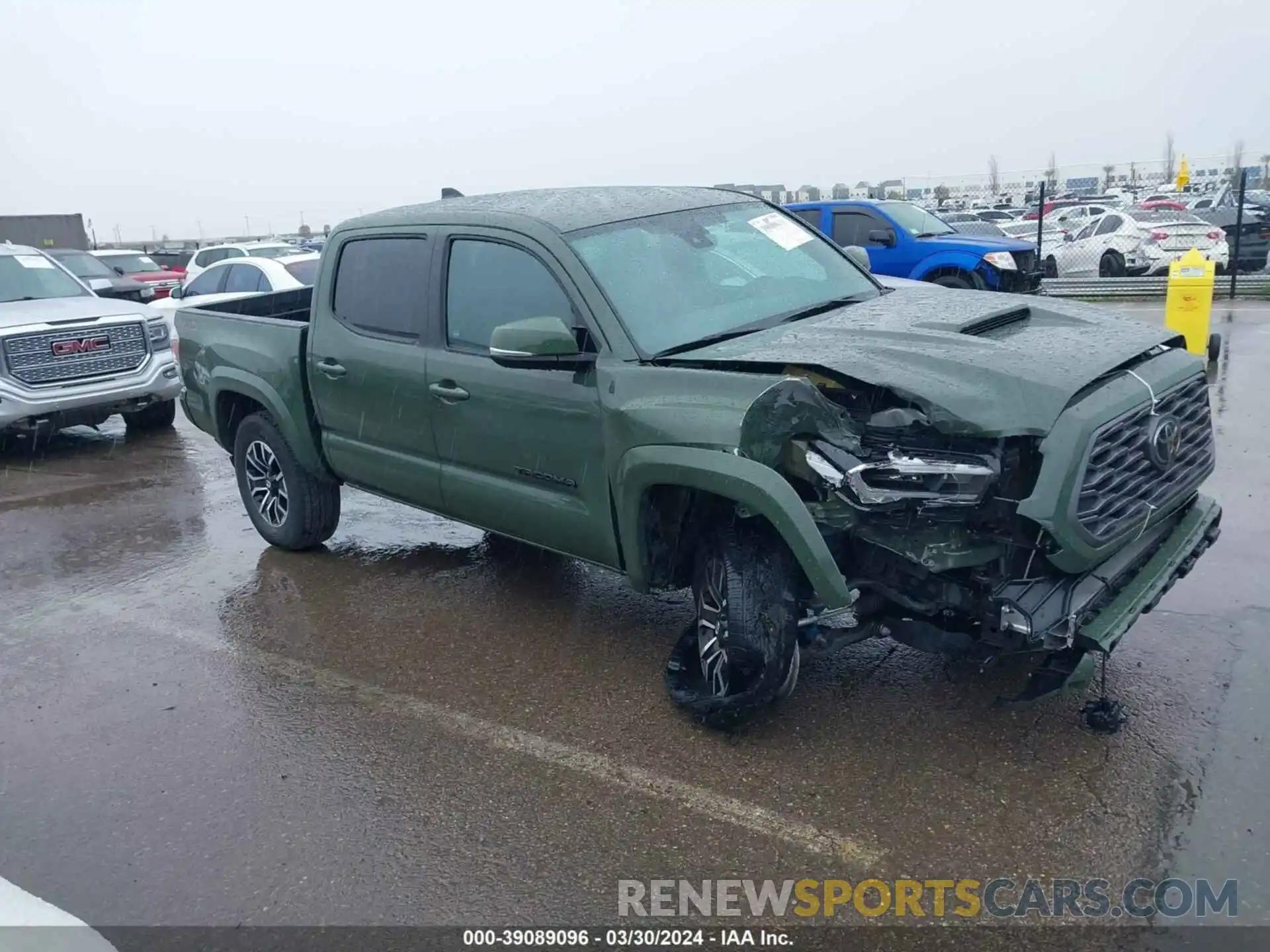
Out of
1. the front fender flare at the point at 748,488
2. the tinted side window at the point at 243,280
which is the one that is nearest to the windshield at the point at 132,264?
the tinted side window at the point at 243,280

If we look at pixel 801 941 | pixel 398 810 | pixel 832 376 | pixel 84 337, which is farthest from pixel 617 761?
pixel 84 337

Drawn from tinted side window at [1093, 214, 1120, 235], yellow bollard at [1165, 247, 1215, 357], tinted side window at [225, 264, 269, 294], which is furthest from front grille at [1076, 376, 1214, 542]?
tinted side window at [1093, 214, 1120, 235]

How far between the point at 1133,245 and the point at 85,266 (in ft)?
59.2

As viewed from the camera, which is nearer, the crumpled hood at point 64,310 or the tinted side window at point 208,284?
the crumpled hood at point 64,310

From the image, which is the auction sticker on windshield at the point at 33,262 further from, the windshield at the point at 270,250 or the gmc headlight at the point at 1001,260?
the gmc headlight at the point at 1001,260

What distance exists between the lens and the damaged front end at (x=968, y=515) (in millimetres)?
3387

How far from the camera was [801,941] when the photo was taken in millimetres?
3045

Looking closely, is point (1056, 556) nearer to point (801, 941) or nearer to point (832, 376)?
point (832, 376)

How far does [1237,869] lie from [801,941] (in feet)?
4.24

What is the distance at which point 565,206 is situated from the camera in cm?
489

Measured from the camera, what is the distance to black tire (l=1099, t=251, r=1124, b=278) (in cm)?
2066

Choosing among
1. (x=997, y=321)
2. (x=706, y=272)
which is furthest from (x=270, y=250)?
(x=997, y=321)

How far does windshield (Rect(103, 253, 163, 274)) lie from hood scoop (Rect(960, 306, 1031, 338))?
2103cm
